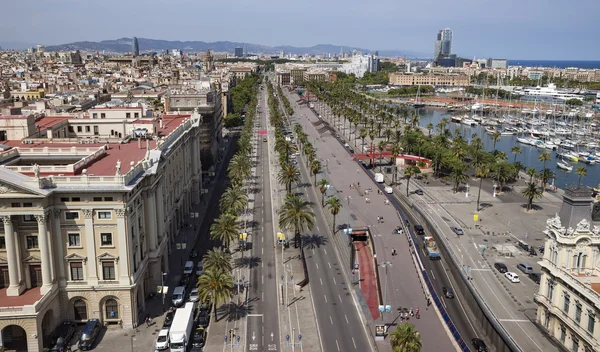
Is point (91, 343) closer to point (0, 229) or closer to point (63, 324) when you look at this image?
point (63, 324)

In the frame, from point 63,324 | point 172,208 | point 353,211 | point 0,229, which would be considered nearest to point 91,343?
point 63,324

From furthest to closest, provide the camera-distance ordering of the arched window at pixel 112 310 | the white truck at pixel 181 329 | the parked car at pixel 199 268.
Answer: the parked car at pixel 199 268 → the arched window at pixel 112 310 → the white truck at pixel 181 329

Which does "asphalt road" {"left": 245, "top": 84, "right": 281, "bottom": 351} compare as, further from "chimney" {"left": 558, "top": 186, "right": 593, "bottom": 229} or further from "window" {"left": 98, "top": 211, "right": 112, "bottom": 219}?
"chimney" {"left": 558, "top": 186, "right": 593, "bottom": 229}

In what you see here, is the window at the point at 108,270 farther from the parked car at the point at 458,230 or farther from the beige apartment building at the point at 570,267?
the parked car at the point at 458,230

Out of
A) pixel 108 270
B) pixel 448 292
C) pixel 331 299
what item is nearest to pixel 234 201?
pixel 331 299

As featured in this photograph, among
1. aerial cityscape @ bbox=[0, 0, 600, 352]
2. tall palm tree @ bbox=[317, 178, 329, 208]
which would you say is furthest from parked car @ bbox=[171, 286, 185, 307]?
tall palm tree @ bbox=[317, 178, 329, 208]

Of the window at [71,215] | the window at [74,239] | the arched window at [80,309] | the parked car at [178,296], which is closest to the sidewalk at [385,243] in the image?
the parked car at [178,296]
